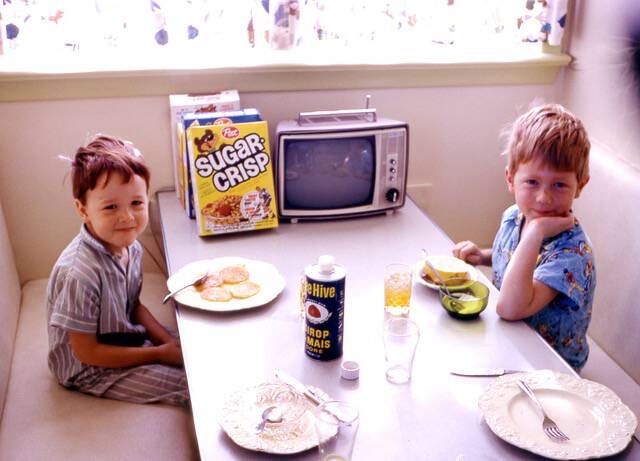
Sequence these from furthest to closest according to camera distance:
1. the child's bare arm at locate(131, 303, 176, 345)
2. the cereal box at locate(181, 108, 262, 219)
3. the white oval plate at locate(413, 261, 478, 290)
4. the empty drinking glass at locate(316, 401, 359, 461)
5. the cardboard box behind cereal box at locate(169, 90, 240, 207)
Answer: the cardboard box behind cereal box at locate(169, 90, 240, 207), the cereal box at locate(181, 108, 262, 219), the child's bare arm at locate(131, 303, 176, 345), the white oval plate at locate(413, 261, 478, 290), the empty drinking glass at locate(316, 401, 359, 461)

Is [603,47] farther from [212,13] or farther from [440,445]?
[440,445]

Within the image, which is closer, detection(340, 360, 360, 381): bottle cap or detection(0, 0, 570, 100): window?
detection(340, 360, 360, 381): bottle cap

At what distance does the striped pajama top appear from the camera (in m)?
1.44

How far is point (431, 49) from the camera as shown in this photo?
2209mm

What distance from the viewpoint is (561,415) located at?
113cm

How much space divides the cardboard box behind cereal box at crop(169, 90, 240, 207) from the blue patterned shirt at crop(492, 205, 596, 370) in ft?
2.99

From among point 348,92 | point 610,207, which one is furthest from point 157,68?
point 610,207

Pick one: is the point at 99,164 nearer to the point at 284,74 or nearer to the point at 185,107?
the point at 185,107

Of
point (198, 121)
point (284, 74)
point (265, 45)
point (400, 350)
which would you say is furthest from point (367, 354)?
point (265, 45)

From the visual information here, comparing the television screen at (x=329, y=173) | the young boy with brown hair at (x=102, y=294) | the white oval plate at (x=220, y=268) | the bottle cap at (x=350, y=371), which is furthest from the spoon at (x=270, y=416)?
the television screen at (x=329, y=173)

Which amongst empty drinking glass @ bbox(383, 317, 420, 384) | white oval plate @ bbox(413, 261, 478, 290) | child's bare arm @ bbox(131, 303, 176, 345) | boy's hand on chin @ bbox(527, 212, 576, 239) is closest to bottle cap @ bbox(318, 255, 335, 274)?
empty drinking glass @ bbox(383, 317, 420, 384)

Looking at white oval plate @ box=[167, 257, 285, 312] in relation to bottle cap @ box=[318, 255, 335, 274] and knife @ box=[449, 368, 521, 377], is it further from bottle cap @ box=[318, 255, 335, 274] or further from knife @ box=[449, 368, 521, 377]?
knife @ box=[449, 368, 521, 377]

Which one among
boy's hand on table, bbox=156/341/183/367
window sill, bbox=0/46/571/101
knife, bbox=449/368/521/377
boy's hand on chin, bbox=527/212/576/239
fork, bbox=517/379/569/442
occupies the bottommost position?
boy's hand on table, bbox=156/341/183/367

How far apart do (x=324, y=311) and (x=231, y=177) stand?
66 centimetres
